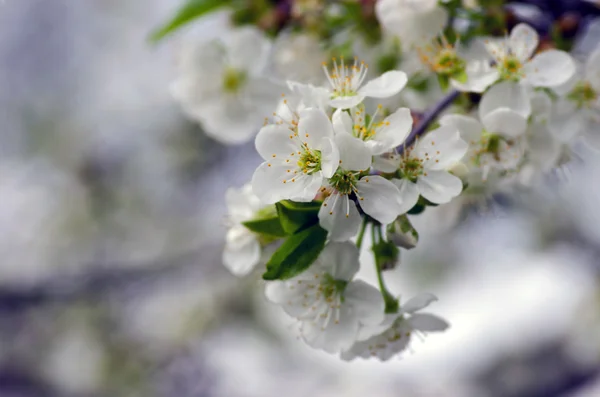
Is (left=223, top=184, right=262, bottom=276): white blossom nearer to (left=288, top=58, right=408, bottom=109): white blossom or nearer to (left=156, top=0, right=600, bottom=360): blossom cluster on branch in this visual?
(left=156, top=0, right=600, bottom=360): blossom cluster on branch

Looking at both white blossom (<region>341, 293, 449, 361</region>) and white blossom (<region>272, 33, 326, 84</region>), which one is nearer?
white blossom (<region>341, 293, 449, 361</region>)

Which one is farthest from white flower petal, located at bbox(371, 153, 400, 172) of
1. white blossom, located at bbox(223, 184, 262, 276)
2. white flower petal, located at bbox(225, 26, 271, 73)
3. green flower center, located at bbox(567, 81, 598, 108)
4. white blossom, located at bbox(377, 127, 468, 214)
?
white flower petal, located at bbox(225, 26, 271, 73)

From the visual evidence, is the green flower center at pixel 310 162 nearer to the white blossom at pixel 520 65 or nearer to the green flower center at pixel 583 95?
the white blossom at pixel 520 65

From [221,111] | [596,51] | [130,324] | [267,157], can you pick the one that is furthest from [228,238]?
[130,324]

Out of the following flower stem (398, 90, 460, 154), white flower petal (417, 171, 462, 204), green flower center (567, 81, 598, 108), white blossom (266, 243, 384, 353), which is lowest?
white blossom (266, 243, 384, 353)

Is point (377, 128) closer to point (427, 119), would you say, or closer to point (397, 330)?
point (427, 119)

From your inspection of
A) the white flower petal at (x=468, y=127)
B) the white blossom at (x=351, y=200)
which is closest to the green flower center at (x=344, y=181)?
the white blossom at (x=351, y=200)

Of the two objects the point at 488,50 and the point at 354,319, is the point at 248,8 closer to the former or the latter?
the point at 488,50
